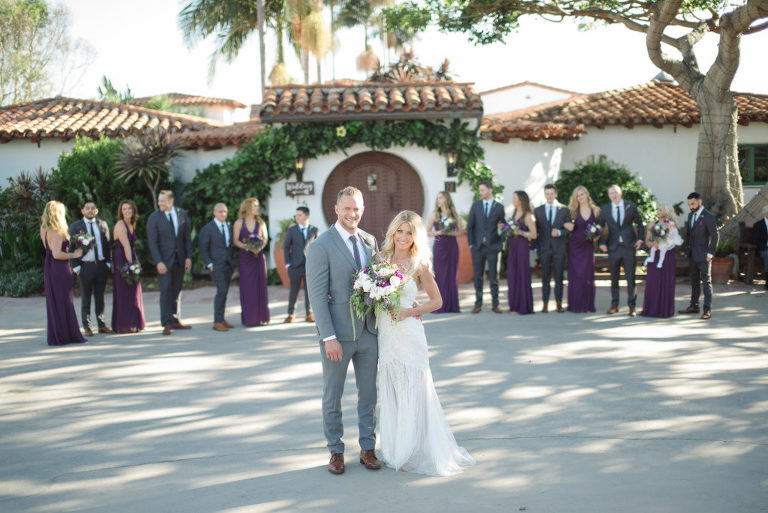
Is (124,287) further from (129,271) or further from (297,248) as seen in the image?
(297,248)

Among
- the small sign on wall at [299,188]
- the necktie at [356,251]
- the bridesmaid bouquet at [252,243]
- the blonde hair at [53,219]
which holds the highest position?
the small sign on wall at [299,188]

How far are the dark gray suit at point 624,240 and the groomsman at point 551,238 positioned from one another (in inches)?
25.8

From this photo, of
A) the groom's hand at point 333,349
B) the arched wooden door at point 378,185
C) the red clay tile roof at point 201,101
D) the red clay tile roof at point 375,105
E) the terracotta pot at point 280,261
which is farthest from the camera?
the red clay tile roof at point 201,101

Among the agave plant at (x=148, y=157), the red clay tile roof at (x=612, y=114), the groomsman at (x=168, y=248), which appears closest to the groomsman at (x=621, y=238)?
the red clay tile roof at (x=612, y=114)

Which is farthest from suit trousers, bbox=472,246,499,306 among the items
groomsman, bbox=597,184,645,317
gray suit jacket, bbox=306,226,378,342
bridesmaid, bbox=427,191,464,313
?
gray suit jacket, bbox=306,226,378,342

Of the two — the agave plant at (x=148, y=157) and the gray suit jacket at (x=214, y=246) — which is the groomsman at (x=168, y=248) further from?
the agave plant at (x=148, y=157)

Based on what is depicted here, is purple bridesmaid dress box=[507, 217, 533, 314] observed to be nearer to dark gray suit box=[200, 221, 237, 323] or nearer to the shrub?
dark gray suit box=[200, 221, 237, 323]

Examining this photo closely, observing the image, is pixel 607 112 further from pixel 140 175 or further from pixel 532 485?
pixel 532 485

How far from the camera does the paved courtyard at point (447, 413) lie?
13.6 ft

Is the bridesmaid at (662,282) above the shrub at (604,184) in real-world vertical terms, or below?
below

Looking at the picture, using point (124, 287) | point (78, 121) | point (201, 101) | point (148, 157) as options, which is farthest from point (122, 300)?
point (201, 101)

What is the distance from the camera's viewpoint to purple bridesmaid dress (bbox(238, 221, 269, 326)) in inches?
391

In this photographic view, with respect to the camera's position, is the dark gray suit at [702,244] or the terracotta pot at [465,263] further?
the terracotta pot at [465,263]

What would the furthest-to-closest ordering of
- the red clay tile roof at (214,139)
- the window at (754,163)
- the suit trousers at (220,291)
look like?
1. the window at (754,163)
2. the red clay tile roof at (214,139)
3. the suit trousers at (220,291)
